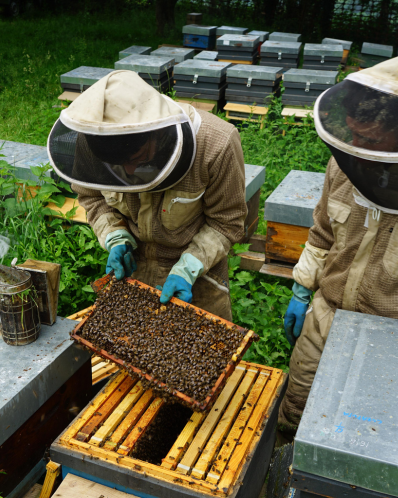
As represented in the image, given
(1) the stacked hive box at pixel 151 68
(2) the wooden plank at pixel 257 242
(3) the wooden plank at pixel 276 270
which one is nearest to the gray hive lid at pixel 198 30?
(1) the stacked hive box at pixel 151 68

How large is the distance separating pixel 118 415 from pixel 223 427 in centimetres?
42

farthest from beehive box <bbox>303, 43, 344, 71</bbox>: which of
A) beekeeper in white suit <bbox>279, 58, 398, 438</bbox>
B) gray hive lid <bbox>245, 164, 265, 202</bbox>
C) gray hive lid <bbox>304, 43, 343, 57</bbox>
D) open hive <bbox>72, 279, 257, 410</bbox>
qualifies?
open hive <bbox>72, 279, 257, 410</bbox>

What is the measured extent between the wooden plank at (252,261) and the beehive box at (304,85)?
3.12m

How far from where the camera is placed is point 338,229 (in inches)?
89.7

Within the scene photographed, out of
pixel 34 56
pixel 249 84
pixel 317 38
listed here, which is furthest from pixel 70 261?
pixel 317 38

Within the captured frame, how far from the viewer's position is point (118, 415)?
1.95 meters

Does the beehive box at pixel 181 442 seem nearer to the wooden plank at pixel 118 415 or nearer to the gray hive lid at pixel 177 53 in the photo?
the wooden plank at pixel 118 415

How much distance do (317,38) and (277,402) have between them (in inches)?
661

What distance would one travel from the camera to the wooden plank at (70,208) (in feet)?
13.6

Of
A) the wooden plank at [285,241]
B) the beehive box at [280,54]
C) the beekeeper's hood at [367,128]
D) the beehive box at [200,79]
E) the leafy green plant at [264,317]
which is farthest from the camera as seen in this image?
the beehive box at [280,54]

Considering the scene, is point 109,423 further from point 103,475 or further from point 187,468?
point 187,468

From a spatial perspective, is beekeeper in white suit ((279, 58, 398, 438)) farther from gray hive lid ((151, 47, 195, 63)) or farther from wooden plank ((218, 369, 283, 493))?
gray hive lid ((151, 47, 195, 63))

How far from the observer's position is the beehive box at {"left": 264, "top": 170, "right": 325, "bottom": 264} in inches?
144

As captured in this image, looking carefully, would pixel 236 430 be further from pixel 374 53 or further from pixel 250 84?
pixel 374 53
